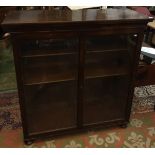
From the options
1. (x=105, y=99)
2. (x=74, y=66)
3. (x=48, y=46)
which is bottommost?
(x=105, y=99)

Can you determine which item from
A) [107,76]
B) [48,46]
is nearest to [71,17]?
[48,46]

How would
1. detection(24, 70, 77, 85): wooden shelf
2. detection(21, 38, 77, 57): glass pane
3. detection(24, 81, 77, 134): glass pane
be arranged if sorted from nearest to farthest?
detection(21, 38, 77, 57): glass pane
detection(24, 70, 77, 85): wooden shelf
detection(24, 81, 77, 134): glass pane

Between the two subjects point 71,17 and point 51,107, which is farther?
point 51,107

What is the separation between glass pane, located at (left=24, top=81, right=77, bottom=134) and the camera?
164 cm

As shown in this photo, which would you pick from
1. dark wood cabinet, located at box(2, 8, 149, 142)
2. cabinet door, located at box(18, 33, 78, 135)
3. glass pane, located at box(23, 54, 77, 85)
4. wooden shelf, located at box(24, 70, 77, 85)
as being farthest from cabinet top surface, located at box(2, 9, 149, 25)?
wooden shelf, located at box(24, 70, 77, 85)

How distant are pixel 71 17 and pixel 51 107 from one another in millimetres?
728

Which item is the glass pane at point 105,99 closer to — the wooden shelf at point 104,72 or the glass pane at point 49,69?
the wooden shelf at point 104,72

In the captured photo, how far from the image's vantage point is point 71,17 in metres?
1.43

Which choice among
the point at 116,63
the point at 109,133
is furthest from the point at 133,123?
the point at 116,63

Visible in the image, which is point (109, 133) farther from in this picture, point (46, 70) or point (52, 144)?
point (46, 70)

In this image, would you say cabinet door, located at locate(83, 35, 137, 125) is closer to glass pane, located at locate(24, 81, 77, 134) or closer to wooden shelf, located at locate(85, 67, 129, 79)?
wooden shelf, located at locate(85, 67, 129, 79)

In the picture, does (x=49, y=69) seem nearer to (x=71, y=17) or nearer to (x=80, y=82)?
(x=80, y=82)

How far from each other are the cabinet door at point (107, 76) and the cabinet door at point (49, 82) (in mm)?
115

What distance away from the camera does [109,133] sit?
1833mm
